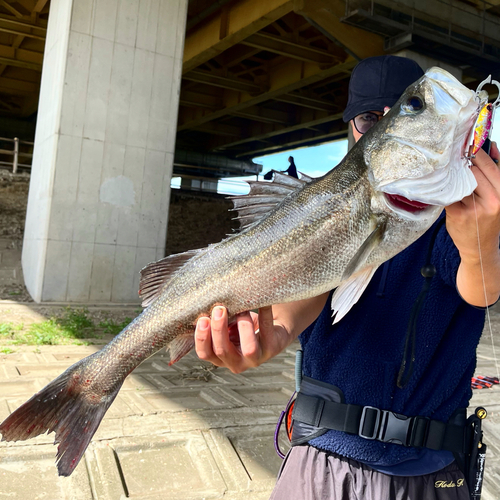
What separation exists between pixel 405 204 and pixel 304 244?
12.7 inches

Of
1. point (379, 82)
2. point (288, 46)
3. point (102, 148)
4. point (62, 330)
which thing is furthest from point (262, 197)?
point (288, 46)

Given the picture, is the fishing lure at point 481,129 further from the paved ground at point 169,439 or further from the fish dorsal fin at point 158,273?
the paved ground at point 169,439

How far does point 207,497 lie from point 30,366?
2.78m

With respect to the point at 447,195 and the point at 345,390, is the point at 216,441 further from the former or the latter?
the point at 447,195

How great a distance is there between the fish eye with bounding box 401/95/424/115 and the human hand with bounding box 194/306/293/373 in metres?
0.75

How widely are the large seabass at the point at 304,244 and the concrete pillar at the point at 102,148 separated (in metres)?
7.41

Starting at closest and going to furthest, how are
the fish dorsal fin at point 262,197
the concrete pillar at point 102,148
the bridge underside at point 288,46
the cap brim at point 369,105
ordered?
the fish dorsal fin at point 262,197 < the cap brim at point 369,105 < the concrete pillar at point 102,148 < the bridge underside at point 288,46

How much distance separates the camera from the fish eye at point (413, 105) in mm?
1426

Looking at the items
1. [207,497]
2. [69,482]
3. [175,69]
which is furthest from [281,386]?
[175,69]

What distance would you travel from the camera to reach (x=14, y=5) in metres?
13.8

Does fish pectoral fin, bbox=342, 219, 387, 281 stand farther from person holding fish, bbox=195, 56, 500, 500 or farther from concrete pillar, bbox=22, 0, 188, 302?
concrete pillar, bbox=22, 0, 188, 302

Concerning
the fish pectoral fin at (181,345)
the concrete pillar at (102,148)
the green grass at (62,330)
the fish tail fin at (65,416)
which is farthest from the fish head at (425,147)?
the concrete pillar at (102,148)

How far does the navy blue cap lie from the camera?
1905 millimetres

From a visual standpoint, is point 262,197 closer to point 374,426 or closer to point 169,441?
point 374,426
